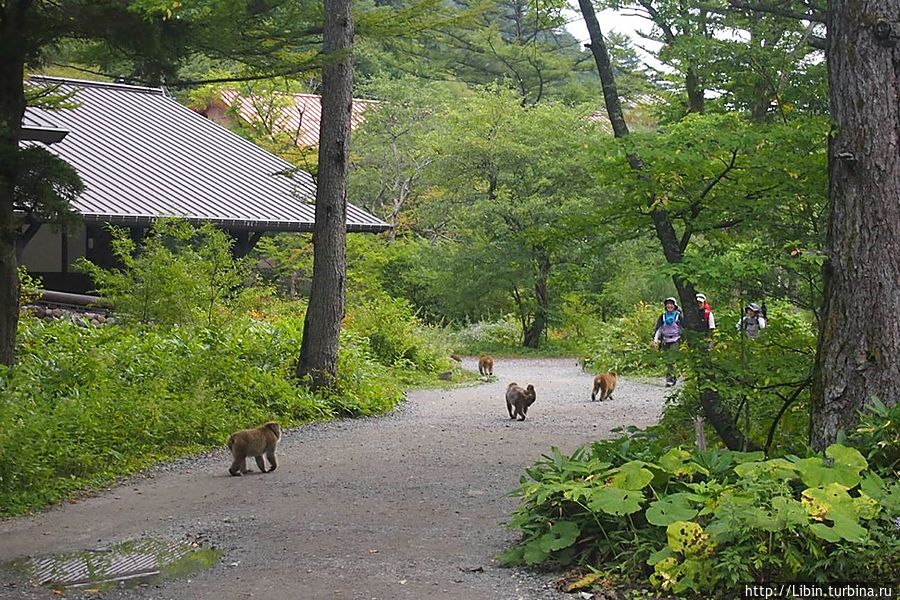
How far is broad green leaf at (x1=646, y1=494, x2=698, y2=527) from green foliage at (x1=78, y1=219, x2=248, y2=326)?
1166cm

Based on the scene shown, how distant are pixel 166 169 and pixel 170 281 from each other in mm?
7672

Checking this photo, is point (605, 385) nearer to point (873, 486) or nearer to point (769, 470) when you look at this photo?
point (769, 470)

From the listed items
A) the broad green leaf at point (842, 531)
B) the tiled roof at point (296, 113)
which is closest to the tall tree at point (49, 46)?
the broad green leaf at point (842, 531)

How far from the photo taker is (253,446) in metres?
10.1

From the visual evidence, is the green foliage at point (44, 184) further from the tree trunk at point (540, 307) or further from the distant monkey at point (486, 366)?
the tree trunk at point (540, 307)

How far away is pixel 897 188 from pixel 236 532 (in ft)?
16.9

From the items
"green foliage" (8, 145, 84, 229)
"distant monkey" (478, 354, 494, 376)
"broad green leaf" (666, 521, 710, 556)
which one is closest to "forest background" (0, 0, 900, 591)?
"broad green leaf" (666, 521, 710, 556)

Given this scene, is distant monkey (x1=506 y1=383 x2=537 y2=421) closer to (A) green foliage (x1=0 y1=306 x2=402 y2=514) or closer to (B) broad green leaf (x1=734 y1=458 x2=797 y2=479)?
(A) green foliage (x1=0 y1=306 x2=402 y2=514)

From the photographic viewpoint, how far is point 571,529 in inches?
248

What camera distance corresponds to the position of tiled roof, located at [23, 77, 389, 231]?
20344 millimetres

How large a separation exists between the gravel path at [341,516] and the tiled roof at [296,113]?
2341 centimetres

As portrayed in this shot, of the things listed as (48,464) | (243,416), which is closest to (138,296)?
(243,416)

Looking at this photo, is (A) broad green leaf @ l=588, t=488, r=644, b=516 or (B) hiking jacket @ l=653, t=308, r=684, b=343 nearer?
(A) broad green leaf @ l=588, t=488, r=644, b=516

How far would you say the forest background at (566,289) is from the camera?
20.4ft
